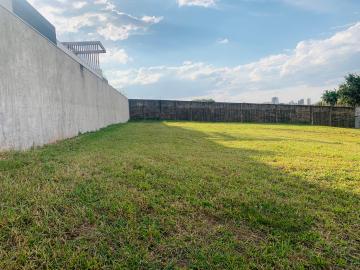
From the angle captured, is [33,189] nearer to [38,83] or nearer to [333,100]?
[38,83]

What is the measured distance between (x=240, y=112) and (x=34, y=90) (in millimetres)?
17758

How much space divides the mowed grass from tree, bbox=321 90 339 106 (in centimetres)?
2577

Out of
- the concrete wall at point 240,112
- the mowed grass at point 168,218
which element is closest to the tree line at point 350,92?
the concrete wall at point 240,112

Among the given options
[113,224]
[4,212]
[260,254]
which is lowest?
[260,254]

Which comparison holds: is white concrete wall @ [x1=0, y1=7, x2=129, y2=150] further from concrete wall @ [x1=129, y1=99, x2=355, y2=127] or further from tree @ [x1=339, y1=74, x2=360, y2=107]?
tree @ [x1=339, y1=74, x2=360, y2=107]

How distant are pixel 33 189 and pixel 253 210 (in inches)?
71.9

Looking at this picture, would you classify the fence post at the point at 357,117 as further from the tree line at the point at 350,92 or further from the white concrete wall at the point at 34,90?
the white concrete wall at the point at 34,90

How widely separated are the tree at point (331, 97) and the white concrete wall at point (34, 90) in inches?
1009

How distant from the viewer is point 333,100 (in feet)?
80.9

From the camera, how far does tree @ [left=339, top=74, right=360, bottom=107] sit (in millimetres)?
20828

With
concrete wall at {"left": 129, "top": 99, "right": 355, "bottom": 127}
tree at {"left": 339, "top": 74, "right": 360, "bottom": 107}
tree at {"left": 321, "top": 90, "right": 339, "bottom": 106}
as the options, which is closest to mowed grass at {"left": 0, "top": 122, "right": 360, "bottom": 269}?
concrete wall at {"left": 129, "top": 99, "right": 355, "bottom": 127}

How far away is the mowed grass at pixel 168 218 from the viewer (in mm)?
1357

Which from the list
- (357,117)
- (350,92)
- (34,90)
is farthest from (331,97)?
(34,90)

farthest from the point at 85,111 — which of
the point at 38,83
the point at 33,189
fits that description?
the point at 33,189
